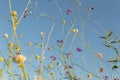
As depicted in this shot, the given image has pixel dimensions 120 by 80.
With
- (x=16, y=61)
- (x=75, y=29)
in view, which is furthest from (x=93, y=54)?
(x=16, y=61)

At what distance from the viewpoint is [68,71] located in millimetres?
2580

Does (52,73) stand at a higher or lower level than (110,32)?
lower

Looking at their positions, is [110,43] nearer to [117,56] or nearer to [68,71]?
[117,56]

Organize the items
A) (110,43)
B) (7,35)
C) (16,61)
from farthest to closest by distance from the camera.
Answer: (7,35) < (110,43) < (16,61)

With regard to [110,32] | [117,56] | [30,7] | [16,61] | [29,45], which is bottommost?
[16,61]

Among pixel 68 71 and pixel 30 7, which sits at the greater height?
pixel 30 7

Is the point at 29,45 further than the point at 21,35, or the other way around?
the point at 29,45

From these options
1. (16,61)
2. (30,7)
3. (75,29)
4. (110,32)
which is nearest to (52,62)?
(75,29)

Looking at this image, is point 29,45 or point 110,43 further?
point 29,45

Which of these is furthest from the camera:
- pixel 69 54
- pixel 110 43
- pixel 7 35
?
pixel 69 54

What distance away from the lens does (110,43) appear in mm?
2248

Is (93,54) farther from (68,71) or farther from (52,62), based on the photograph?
(52,62)

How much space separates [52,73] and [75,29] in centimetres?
55

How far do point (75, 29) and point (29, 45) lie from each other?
1.49 feet
